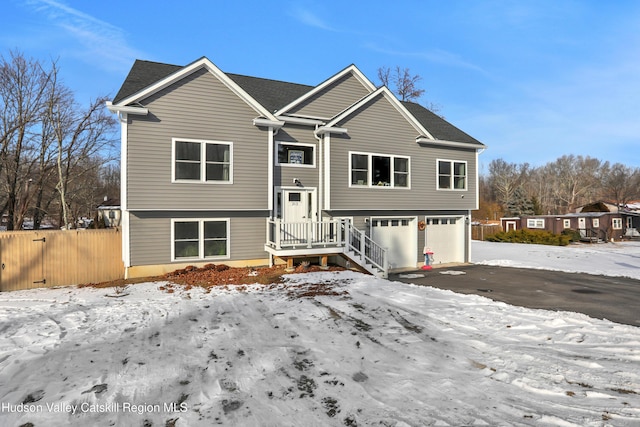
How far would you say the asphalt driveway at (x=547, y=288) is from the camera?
793cm

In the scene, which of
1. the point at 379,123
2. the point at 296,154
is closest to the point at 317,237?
the point at 296,154

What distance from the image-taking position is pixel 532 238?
96.0 feet

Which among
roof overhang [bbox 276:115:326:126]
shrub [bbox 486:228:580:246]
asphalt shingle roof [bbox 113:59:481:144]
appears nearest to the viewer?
asphalt shingle roof [bbox 113:59:481:144]

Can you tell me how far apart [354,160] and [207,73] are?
6.56 m

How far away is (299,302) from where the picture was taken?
306 inches

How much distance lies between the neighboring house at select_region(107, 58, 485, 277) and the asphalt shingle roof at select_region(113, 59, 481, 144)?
9 centimetres

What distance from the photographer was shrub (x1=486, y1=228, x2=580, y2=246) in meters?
28.4

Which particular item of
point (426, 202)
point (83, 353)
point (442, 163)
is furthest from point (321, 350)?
point (442, 163)

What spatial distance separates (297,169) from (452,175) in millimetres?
8151

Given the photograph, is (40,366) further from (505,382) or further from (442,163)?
(442,163)

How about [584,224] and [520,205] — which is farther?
[520,205]

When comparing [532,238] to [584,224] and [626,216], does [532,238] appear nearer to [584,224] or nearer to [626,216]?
[584,224]

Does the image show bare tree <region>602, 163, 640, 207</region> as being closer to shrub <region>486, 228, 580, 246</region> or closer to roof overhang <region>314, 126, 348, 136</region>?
shrub <region>486, 228, 580, 246</region>

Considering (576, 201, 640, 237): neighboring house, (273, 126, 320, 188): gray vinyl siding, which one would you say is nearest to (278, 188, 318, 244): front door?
(273, 126, 320, 188): gray vinyl siding
